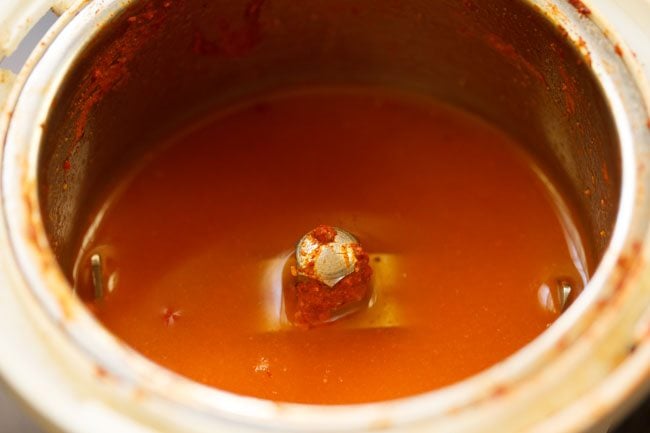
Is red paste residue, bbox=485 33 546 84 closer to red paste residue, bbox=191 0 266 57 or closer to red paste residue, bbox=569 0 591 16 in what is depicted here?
red paste residue, bbox=569 0 591 16

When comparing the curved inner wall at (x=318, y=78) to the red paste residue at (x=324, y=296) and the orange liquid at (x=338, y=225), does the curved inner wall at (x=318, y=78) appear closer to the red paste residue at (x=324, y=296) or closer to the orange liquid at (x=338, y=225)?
the orange liquid at (x=338, y=225)

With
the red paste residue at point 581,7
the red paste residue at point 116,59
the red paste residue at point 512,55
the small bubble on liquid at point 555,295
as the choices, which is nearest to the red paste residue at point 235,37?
the red paste residue at point 116,59

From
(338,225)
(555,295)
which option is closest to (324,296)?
A: (338,225)

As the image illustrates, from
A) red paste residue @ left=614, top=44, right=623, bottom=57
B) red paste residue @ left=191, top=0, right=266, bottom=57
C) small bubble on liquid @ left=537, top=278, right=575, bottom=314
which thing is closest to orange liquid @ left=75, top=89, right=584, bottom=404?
small bubble on liquid @ left=537, top=278, right=575, bottom=314

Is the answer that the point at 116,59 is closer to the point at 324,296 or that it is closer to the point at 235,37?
the point at 235,37

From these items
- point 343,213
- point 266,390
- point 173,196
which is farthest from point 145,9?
point 266,390

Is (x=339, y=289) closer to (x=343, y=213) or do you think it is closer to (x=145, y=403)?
(x=343, y=213)
